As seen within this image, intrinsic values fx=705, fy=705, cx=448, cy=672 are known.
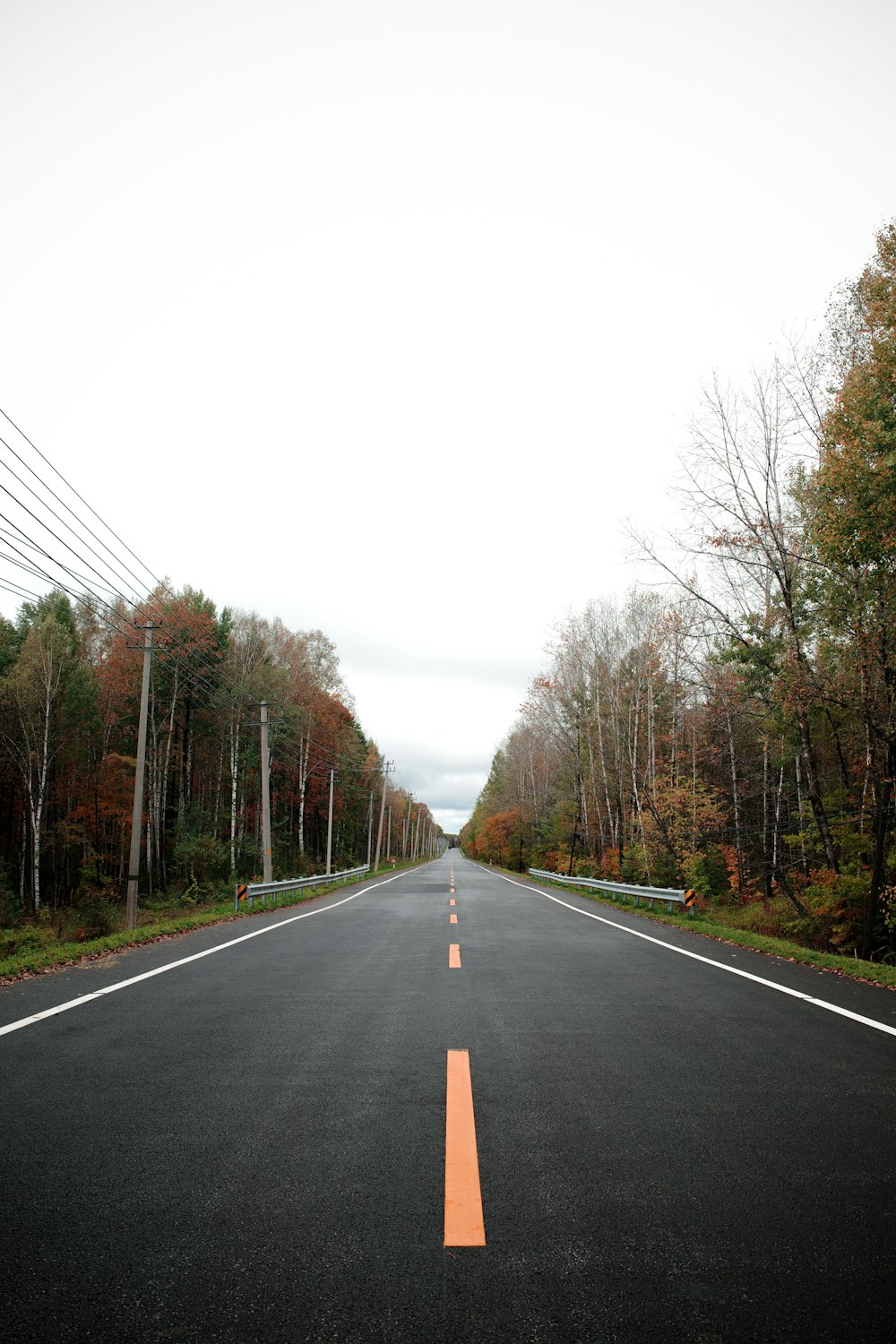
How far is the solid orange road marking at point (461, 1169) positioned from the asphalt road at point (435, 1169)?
0.04m

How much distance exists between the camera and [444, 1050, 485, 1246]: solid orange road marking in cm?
267

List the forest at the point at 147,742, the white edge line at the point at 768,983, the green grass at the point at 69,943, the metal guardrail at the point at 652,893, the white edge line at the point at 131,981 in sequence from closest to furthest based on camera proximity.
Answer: the white edge line at the point at 131,981 < the white edge line at the point at 768,983 < the green grass at the point at 69,943 < the metal guardrail at the point at 652,893 < the forest at the point at 147,742

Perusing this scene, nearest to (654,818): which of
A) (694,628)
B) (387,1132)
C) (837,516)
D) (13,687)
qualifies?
(694,628)

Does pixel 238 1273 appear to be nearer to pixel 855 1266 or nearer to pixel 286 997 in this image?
pixel 855 1266

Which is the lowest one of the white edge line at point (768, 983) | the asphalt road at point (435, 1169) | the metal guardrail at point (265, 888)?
the metal guardrail at point (265, 888)

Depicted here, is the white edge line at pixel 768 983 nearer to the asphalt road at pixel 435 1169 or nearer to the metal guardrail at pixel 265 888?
the asphalt road at pixel 435 1169

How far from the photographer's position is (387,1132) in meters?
3.61

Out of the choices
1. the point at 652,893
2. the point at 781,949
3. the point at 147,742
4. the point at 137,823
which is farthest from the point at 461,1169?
the point at 147,742

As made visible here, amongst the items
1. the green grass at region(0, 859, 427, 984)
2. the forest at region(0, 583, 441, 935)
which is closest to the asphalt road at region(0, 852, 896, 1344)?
the green grass at region(0, 859, 427, 984)

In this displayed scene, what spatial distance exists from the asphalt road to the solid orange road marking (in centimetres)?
4

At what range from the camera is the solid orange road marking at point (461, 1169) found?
8.76ft

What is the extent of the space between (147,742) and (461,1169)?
31.3m

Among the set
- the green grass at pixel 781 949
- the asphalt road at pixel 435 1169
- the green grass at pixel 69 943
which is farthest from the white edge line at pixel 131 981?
the green grass at pixel 781 949

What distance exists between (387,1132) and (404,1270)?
1.23 meters
